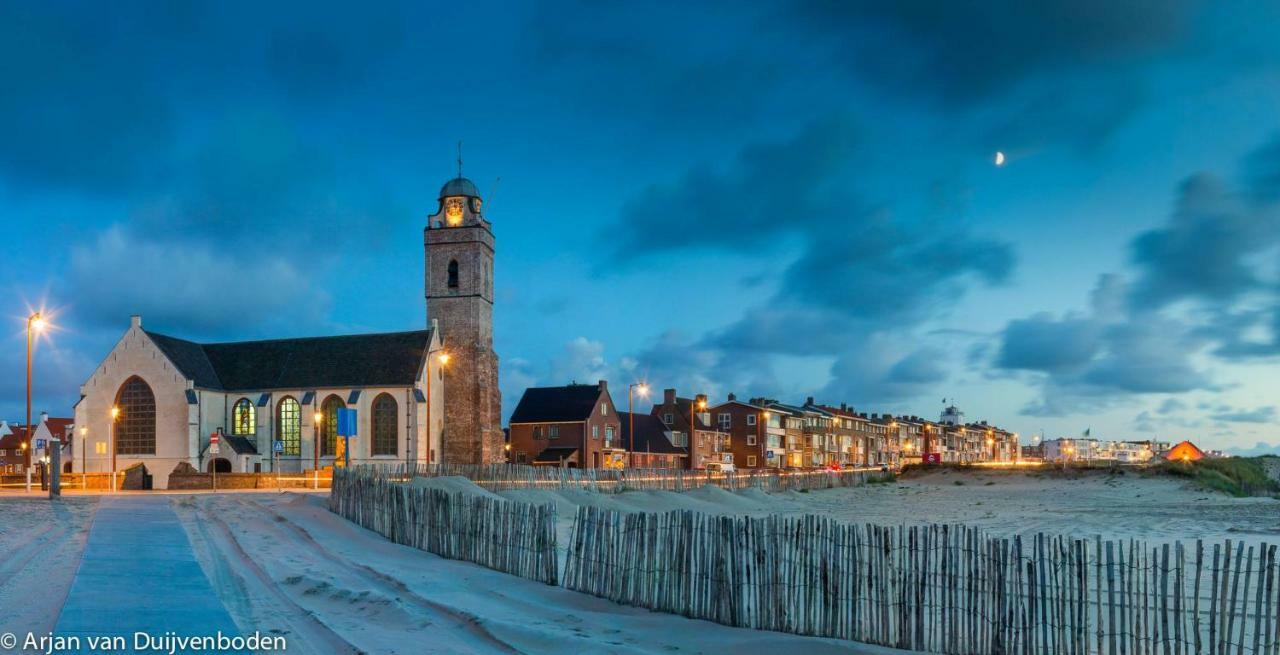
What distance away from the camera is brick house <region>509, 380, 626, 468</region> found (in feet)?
269

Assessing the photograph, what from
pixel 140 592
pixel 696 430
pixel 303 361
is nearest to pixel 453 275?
pixel 303 361

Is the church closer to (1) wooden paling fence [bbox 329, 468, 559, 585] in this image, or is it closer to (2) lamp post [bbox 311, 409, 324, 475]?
(2) lamp post [bbox 311, 409, 324, 475]

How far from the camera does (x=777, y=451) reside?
11419 centimetres

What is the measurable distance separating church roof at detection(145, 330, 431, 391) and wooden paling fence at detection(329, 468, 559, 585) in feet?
139

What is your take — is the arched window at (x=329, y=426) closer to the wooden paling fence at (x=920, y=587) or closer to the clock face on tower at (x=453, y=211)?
the clock face on tower at (x=453, y=211)

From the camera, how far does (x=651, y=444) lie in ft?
315

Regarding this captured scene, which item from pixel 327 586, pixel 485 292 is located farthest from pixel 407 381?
pixel 327 586

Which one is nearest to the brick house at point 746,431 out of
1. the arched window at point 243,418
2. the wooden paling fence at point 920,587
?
the arched window at point 243,418

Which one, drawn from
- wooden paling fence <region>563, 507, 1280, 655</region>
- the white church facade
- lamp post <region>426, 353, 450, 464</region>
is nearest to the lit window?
the white church facade

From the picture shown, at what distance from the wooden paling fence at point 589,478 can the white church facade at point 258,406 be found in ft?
53.8

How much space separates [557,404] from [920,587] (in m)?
75.7

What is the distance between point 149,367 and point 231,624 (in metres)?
63.0

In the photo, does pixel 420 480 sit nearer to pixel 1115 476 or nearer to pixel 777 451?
pixel 1115 476

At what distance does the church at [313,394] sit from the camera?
65.2 m
